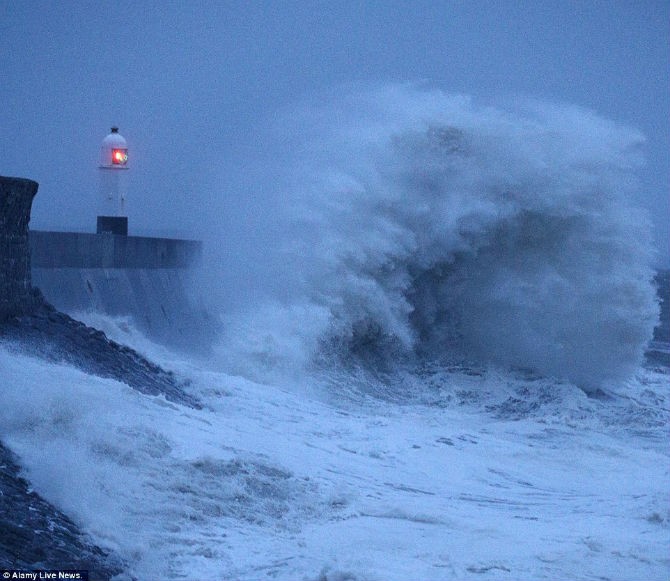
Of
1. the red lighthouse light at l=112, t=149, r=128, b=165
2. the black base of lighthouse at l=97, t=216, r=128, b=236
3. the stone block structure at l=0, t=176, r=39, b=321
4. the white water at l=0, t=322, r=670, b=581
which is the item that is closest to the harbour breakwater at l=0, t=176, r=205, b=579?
the stone block structure at l=0, t=176, r=39, b=321

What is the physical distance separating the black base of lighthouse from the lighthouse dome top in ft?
2.05

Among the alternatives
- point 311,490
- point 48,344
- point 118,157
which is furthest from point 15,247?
point 118,157

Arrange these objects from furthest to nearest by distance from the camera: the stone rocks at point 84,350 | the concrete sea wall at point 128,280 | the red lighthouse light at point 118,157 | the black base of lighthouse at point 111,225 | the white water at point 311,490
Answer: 1. the red lighthouse light at point 118,157
2. the black base of lighthouse at point 111,225
3. the concrete sea wall at point 128,280
4. the stone rocks at point 84,350
5. the white water at point 311,490

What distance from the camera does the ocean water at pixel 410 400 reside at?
5.24 metres

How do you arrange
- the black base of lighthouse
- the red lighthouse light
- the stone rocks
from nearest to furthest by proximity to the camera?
the stone rocks → the black base of lighthouse → the red lighthouse light

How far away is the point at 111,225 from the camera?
11.9 metres

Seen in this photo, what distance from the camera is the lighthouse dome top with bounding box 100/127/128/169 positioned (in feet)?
39.5

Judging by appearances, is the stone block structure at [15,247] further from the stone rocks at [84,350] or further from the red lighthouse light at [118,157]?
the red lighthouse light at [118,157]

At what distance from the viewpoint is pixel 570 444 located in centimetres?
935

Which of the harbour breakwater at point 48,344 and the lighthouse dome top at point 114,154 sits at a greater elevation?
the lighthouse dome top at point 114,154

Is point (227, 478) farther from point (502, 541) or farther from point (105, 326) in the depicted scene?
point (105, 326)

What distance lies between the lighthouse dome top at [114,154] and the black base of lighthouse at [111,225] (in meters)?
0.63

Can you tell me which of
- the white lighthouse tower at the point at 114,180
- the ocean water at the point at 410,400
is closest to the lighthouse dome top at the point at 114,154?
the white lighthouse tower at the point at 114,180

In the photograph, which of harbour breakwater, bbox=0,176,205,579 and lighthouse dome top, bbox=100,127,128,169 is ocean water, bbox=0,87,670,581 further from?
lighthouse dome top, bbox=100,127,128,169
